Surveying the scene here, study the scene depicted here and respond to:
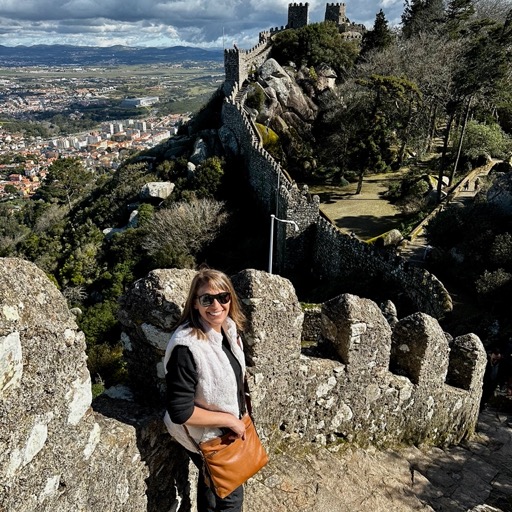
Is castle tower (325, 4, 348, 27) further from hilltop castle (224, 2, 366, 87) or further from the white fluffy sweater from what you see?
the white fluffy sweater

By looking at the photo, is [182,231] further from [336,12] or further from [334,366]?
[336,12]

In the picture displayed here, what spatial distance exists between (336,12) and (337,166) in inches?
964

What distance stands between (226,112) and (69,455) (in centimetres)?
2750

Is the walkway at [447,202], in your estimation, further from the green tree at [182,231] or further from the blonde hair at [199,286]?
the blonde hair at [199,286]

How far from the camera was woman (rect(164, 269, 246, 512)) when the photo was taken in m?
2.44

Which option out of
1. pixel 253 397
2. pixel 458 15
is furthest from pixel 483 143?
pixel 253 397

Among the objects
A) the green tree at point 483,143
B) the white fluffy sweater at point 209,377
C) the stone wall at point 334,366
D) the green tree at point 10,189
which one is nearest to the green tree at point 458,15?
the green tree at point 483,143

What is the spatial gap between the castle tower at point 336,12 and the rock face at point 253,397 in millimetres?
44185

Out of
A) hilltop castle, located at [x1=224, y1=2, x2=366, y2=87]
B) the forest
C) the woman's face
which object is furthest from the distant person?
hilltop castle, located at [x1=224, y1=2, x2=366, y2=87]

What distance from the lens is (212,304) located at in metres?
2.60

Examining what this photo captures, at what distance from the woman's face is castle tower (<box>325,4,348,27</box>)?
45.9 m

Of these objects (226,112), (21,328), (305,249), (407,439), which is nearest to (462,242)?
(305,249)

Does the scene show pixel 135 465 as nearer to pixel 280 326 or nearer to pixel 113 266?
pixel 280 326

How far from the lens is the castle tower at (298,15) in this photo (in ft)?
130
